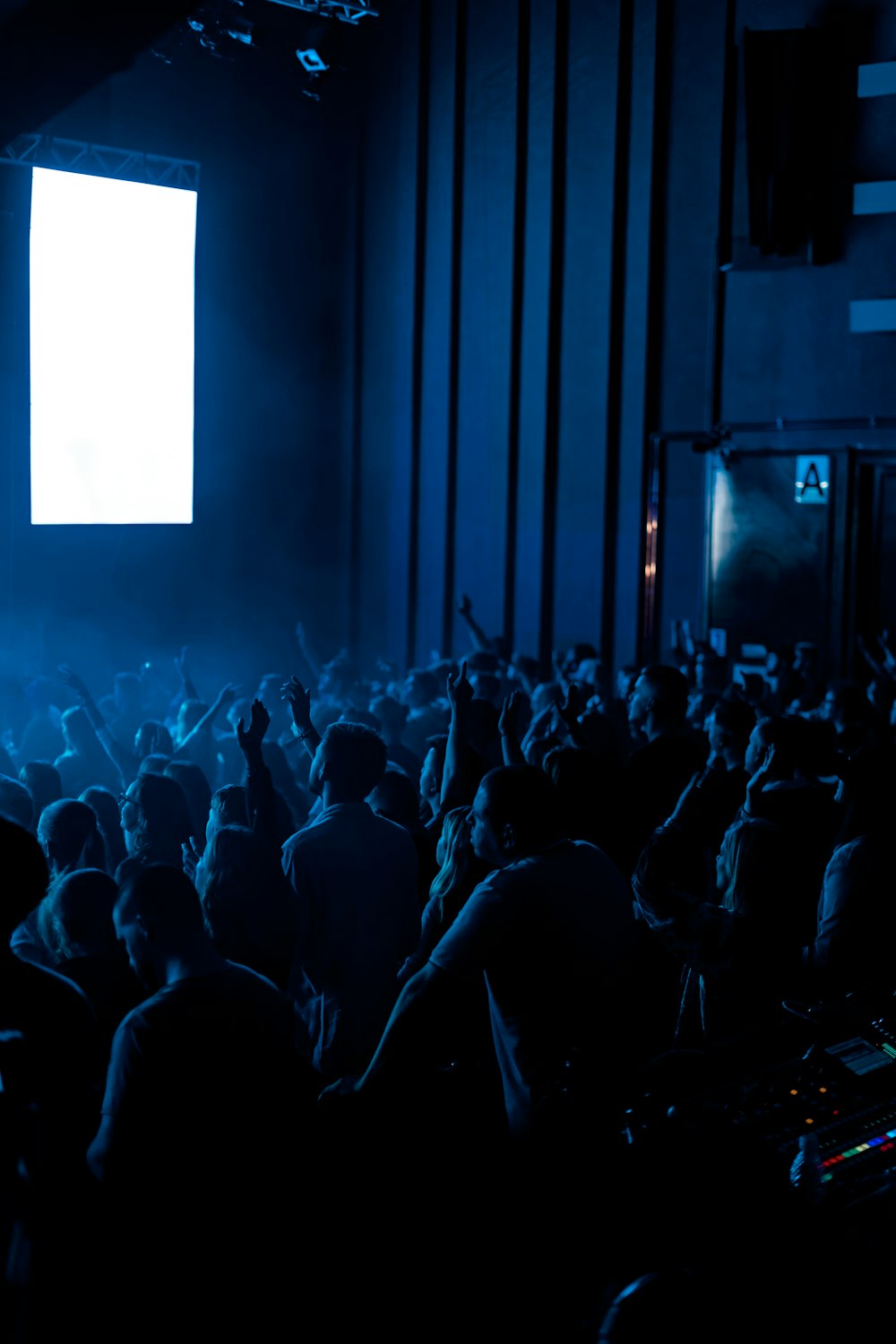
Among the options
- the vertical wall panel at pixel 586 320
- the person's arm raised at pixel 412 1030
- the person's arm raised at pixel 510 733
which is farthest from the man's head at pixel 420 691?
the vertical wall panel at pixel 586 320

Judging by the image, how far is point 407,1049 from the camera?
238cm

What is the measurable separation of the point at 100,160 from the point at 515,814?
30.8ft

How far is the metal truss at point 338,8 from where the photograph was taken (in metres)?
8.52

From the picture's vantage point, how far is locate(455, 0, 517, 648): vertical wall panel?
11227 millimetres

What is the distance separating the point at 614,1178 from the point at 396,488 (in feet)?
34.9

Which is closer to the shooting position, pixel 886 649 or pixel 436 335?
pixel 886 649

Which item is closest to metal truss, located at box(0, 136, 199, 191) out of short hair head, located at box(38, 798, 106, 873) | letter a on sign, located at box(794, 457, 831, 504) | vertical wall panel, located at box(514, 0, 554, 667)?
vertical wall panel, located at box(514, 0, 554, 667)

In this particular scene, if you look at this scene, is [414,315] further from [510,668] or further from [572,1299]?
[572,1299]

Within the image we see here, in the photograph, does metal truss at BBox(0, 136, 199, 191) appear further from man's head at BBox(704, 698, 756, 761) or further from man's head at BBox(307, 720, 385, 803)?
man's head at BBox(307, 720, 385, 803)

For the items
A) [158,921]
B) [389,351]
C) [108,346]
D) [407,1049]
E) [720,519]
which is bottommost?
[407,1049]

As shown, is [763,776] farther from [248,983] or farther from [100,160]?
[100,160]

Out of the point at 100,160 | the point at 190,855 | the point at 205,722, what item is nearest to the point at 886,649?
the point at 205,722

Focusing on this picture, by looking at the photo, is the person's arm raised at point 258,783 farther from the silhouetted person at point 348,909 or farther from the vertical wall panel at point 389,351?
the vertical wall panel at point 389,351

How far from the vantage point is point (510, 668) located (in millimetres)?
10461
